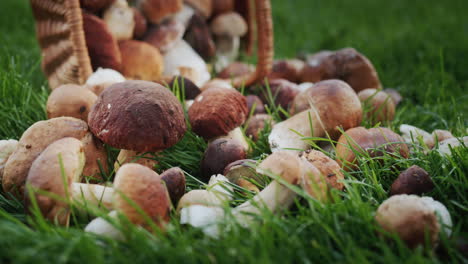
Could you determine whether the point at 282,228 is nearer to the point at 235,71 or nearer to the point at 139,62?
the point at 139,62

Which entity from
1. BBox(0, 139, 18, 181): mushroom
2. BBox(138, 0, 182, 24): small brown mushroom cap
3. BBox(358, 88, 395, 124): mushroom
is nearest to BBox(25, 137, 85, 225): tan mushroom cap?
BBox(0, 139, 18, 181): mushroom

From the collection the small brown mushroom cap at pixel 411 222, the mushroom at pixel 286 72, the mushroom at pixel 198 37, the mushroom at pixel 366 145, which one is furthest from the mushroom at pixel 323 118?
the mushroom at pixel 198 37

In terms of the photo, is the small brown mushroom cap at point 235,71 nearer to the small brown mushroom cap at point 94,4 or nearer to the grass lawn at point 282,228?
the small brown mushroom cap at point 94,4

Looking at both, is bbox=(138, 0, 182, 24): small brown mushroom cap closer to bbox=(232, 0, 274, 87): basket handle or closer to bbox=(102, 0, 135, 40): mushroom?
bbox=(102, 0, 135, 40): mushroom

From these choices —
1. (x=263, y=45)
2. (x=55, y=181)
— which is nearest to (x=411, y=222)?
(x=55, y=181)

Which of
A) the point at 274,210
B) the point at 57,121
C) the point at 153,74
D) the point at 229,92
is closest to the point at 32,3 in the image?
the point at 153,74

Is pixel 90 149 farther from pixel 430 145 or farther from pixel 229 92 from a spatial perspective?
pixel 430 145
